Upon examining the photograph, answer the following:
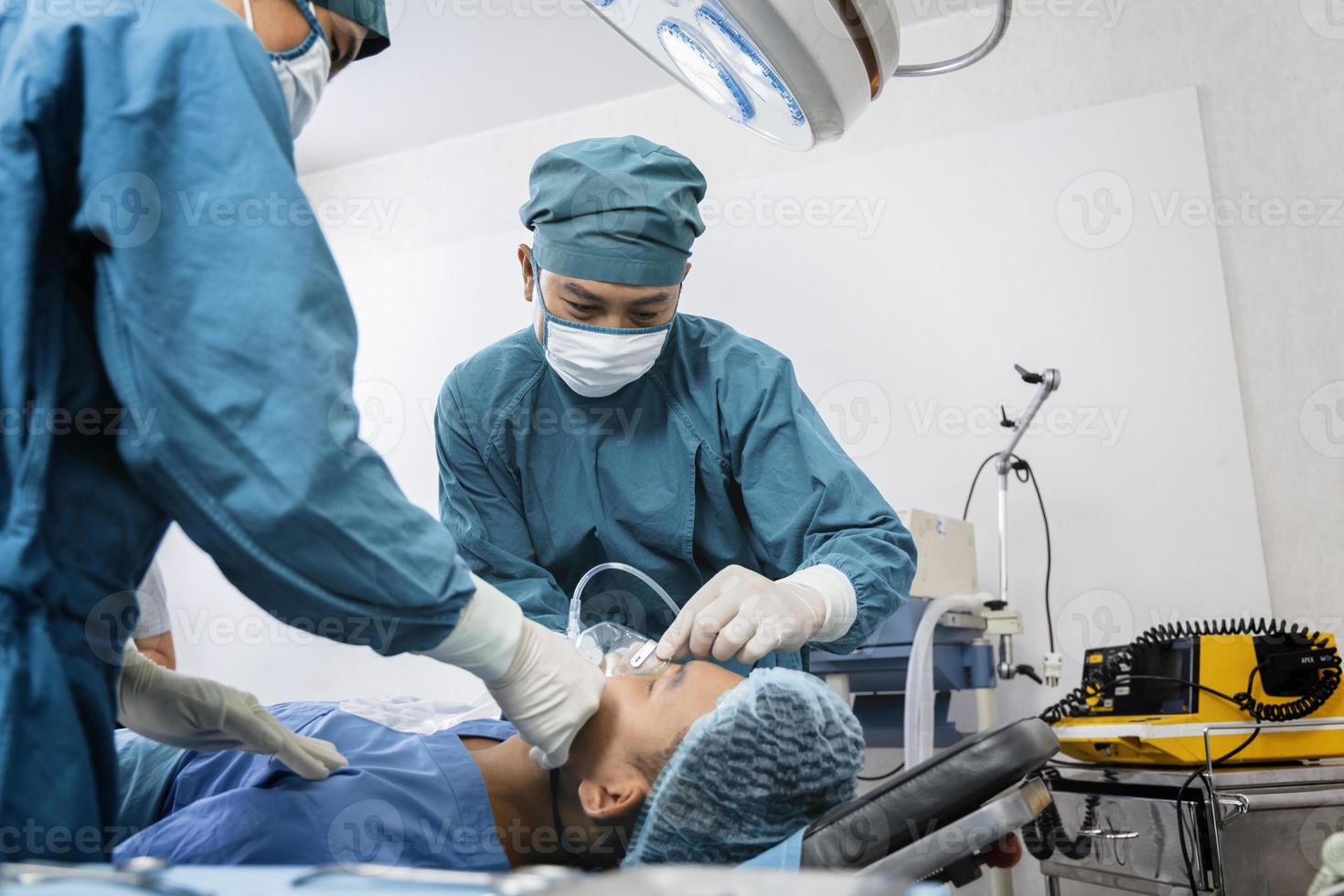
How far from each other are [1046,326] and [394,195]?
114 inches

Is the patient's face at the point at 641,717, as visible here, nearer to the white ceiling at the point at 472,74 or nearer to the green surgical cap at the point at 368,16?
the green surgical cap at the point at 368,16

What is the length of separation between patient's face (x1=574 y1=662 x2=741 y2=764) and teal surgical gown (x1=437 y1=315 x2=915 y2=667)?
0.38 metres

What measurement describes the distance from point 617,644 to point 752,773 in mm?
416

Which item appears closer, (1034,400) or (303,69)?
(303,69)

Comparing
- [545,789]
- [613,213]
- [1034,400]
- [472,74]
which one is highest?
[472,74]

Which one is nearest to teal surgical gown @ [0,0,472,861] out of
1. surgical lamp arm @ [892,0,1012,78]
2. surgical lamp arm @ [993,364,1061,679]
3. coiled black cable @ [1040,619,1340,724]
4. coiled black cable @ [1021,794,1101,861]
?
surgical lamp arm @ [892,0,1012,78]

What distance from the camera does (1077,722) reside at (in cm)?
220

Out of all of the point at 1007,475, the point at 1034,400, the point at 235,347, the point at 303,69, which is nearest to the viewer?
the point at 235,347

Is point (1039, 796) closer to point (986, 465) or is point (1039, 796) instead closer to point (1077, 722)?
point (1077, 722)

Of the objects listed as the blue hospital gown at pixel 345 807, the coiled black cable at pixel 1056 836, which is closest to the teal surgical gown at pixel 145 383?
the blue hospital gown at pixel 345 807

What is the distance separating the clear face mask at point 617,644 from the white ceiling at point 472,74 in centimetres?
259

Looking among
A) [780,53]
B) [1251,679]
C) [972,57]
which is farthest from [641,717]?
[1251,679]

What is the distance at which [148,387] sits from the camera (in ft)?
→ 2.84

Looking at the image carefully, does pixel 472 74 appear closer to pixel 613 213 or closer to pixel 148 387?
pixel 613 213
